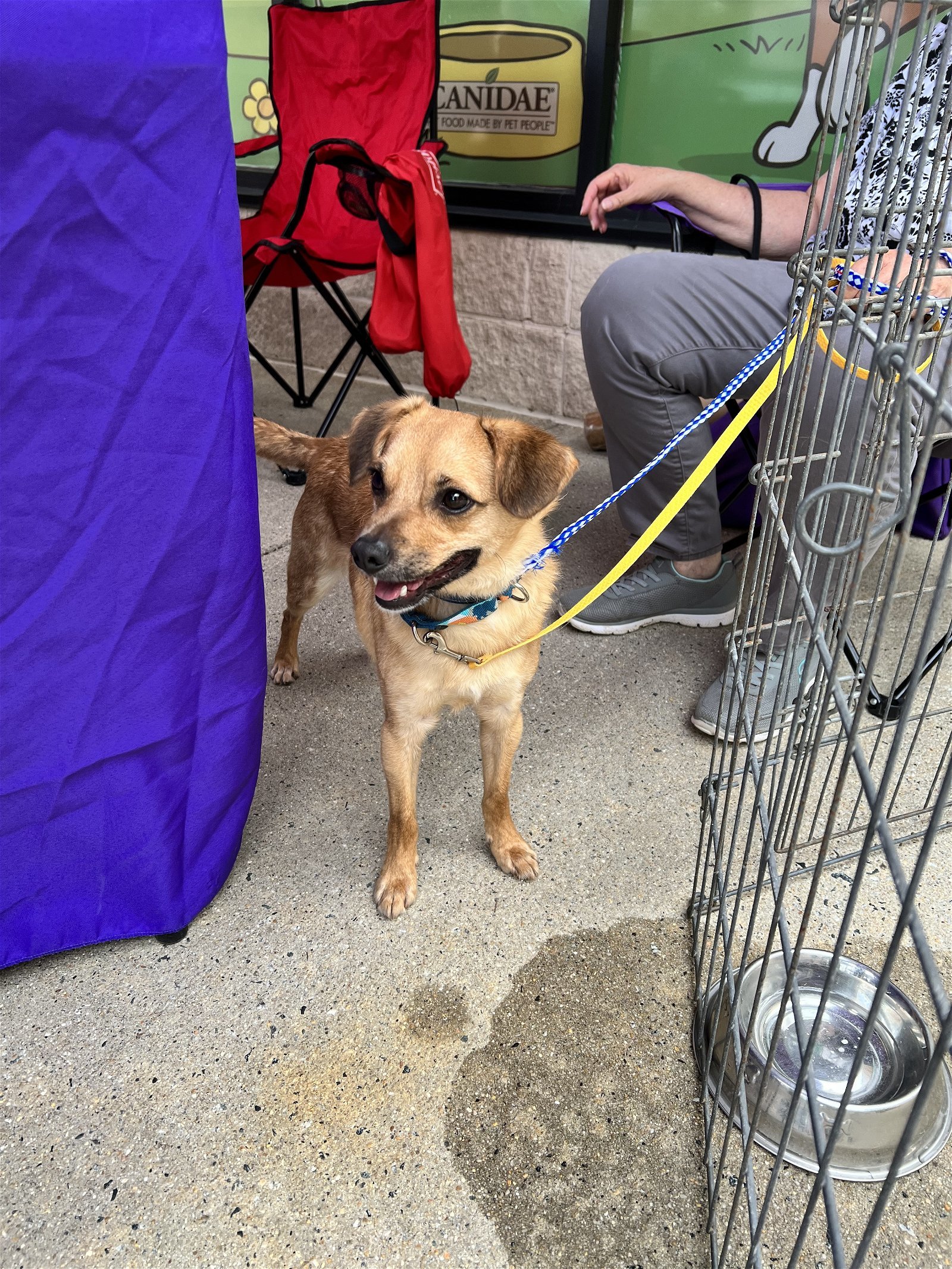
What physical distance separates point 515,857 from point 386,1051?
1.73 feet

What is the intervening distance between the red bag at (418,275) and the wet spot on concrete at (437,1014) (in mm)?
2447

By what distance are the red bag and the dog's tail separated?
103cm

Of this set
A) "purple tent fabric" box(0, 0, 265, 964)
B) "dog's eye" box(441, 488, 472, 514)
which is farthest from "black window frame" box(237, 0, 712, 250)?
"purple tent fabric" box(0, 0, 265, 964)

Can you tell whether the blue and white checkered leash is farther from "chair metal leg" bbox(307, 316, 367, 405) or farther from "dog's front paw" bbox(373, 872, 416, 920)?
"chair metal leg" bbox(307, 316, 367, 405)

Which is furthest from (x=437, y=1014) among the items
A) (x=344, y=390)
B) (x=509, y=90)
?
(x=509, y=90)

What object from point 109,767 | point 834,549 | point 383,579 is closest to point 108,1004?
point 109,767

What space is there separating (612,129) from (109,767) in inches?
142

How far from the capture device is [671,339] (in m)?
2.49

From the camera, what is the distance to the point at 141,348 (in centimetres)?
143

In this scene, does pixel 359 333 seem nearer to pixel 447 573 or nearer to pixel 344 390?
pixel 344 390

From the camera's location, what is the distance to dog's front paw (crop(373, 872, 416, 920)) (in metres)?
1.88

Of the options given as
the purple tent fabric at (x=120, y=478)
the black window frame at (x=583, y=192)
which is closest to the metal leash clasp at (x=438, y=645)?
the purple tent fabric at (x=120, y=478)

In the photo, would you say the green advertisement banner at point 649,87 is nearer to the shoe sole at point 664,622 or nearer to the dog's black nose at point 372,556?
the shoe sole at point 664,622

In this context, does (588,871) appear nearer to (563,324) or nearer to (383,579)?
(383,579)
